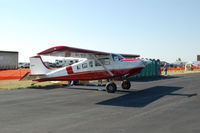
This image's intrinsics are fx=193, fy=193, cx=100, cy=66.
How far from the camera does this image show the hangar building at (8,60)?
57125 millimetres

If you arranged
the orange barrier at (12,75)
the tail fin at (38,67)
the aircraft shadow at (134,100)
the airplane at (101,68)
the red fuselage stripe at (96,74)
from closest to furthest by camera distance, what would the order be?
the aircraft shadow at (134,100)
the airplane at (101,68)
the red fuselage stripe at (96,74)
the tail fin at (38,67)
the orange barrier at (12,75)

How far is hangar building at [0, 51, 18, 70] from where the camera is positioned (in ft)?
187

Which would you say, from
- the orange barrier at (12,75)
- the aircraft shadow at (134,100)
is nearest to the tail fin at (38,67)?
the aircraft shadow at (134,100)

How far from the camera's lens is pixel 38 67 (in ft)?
53.2

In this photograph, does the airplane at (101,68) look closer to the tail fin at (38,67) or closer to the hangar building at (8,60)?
the tail fin at (38,67)

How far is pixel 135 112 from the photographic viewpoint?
6887mm

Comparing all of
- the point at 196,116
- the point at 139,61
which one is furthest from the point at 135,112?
the point at 139,61

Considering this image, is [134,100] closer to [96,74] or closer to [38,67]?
[96,74]

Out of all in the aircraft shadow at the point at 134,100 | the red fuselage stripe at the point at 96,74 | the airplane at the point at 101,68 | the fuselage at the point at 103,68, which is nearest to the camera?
the aircraft shadow at the point at 134,100

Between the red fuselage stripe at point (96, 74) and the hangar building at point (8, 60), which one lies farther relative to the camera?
the hangar building at point (8, 60)

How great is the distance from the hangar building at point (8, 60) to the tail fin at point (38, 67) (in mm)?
46500

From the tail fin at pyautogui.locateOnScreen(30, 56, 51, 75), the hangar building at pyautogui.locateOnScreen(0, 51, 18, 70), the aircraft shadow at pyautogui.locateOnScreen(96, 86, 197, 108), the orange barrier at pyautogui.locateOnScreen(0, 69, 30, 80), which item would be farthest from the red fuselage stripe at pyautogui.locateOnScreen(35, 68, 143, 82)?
the hangar building at pyautogui.locateOnScreen(0, 51, 18, 70)

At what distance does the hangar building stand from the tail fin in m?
46.5

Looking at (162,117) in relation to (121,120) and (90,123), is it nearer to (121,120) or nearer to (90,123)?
(121,120)
